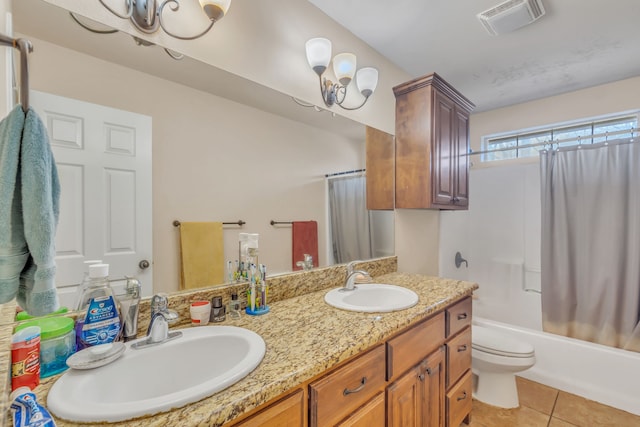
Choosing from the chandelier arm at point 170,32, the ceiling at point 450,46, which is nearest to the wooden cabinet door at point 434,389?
the ceiling at point 450,46

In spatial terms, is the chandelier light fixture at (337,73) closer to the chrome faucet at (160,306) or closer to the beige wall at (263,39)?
the beige wall at (263,39)

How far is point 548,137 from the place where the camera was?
2699 millimetres

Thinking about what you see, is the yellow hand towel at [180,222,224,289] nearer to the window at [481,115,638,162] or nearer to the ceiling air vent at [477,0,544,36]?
the ceiling air vent at [477,0,544,36]

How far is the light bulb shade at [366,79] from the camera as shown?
1.69 metres

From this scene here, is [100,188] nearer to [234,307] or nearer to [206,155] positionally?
[206,155]

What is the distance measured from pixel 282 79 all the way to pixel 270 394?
1.28 metres

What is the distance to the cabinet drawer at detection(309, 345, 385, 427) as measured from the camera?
2.61ft

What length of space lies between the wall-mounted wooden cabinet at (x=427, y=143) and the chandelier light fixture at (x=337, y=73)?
36cm

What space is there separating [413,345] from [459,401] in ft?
2.30

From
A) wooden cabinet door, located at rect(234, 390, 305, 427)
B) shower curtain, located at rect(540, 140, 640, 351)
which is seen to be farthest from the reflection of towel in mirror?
shower curtain, located at rect(540, 140, 640, 351)

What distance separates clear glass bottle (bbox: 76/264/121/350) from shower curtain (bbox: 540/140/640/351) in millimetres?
2758

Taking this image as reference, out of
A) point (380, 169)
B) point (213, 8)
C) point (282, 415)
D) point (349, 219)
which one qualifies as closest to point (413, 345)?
point (282, 415)

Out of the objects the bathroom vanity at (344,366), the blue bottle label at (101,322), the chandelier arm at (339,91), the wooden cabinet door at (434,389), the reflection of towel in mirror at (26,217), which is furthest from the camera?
the chandelier arm at (339,91)

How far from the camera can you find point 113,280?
3.08ft
